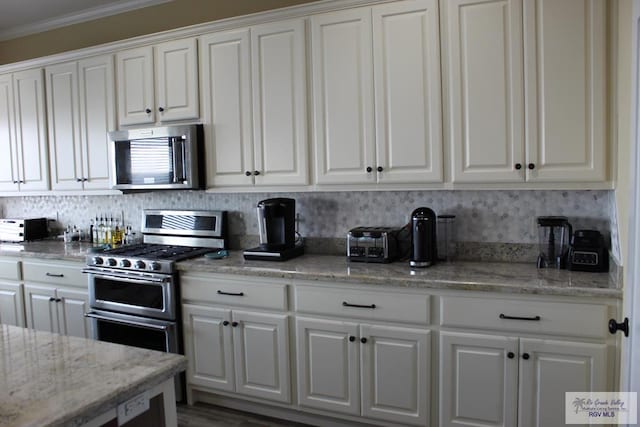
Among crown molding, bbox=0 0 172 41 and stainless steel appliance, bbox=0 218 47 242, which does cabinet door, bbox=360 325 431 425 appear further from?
stainless steel appliance, bbox=0 218 47 242

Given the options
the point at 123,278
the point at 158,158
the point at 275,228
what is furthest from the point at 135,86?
the point at 275,228

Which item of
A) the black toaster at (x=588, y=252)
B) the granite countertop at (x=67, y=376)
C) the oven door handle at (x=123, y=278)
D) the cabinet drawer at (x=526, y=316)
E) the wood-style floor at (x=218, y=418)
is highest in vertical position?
the black toaster at (x=588, y=252)

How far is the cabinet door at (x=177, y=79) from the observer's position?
3.21 meters

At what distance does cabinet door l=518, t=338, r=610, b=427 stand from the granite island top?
251 millimetres

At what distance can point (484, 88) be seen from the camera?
2.46 metres

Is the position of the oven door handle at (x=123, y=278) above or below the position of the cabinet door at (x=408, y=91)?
below

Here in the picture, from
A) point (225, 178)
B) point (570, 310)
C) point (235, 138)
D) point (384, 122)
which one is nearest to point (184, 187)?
point (225, 178)

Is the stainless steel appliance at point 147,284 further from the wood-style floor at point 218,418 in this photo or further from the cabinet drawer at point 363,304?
the cabinet drawer at point 363,304

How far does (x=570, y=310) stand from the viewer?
2.12 meters

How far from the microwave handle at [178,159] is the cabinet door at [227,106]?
169mm

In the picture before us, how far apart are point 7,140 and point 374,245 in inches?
135

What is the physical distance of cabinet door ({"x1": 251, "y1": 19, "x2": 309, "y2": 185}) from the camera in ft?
9.46

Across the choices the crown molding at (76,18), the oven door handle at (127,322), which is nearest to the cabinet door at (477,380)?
the oven door handle at (127,322)

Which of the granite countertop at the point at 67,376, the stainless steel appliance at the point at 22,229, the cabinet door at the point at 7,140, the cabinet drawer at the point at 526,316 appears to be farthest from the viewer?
the stainless steel appliance at the point at 22,229
